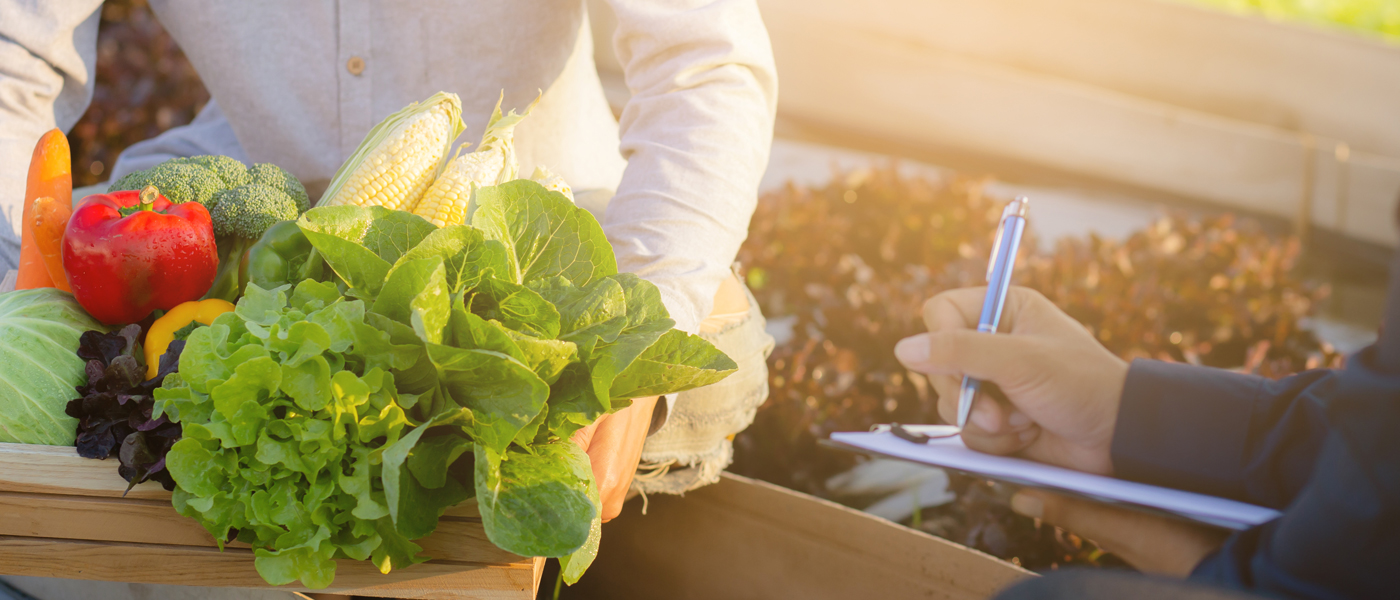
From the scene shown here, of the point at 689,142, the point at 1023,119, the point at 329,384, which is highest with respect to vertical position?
the point at 1023,119

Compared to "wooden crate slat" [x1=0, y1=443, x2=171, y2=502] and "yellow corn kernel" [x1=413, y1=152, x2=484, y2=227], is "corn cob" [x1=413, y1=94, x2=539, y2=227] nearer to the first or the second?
"yellow corn kernel" [x1=413, y1=152, x2=484, y2=227]

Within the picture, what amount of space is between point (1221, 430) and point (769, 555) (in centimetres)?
94

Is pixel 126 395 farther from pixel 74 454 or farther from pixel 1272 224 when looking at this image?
pixel 1272 224

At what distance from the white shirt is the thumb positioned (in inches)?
13.3

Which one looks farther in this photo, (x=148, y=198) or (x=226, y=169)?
(x=226, y=169)

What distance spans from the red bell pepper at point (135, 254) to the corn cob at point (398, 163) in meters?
0.18

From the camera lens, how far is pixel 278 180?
1.18 meters

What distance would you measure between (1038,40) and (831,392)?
3.13m

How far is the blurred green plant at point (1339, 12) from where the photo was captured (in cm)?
414

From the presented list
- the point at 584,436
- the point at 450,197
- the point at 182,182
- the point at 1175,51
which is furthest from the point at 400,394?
the point at 1175,51

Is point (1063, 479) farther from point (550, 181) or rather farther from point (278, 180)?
point (278, 180)

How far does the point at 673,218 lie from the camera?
129cm

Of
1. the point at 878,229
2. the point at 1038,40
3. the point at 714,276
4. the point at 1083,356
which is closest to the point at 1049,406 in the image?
the point at 1083,356

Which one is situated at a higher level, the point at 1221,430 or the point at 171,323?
the point at 1221,430
